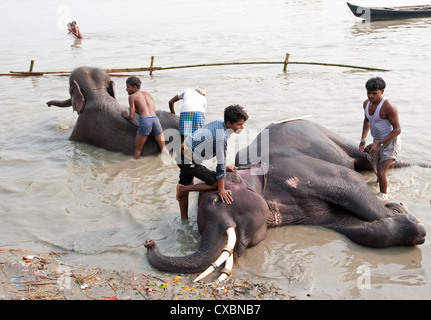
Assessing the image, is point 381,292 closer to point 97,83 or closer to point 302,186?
point 302,186

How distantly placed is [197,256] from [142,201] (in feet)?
6.60

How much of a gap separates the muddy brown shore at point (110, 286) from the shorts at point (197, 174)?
102 cm

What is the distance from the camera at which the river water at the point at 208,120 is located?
13.9ft

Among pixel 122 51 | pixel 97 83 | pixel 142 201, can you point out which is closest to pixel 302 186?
pixel 142 201

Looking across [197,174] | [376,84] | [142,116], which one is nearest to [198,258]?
[197,174]

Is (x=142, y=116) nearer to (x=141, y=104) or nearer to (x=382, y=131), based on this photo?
(x=141, y=104)

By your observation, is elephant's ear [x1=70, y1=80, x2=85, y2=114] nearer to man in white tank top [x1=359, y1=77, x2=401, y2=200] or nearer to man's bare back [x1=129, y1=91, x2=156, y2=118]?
man's bare back [x1=129, y1=91, x2=156, y2=118]

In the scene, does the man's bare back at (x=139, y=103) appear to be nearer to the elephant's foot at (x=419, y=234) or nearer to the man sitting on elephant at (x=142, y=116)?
the man sitting on elephant at (x=142, y=116)

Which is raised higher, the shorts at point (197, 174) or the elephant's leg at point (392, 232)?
the shorts at point (197, 174)

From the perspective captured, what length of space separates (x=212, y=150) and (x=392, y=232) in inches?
74.6

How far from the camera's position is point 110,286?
12.5 feet

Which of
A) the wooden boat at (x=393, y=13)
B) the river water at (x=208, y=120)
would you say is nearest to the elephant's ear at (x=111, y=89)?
the river water at (x=208, y=120)

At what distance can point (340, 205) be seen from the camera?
4.77m

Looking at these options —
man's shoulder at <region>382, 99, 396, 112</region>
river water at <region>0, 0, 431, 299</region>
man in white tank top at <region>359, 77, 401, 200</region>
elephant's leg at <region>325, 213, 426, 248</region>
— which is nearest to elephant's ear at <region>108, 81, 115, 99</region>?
river water at <region>0, 0, 431, 299</region>
